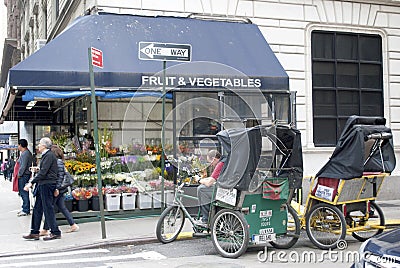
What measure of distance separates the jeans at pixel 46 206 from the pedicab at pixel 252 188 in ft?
9.67

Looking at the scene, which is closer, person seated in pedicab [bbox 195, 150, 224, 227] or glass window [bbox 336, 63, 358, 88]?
person seated in pedicab [bbox 195, 150, 224, 227]

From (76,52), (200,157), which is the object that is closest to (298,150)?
(200,157)

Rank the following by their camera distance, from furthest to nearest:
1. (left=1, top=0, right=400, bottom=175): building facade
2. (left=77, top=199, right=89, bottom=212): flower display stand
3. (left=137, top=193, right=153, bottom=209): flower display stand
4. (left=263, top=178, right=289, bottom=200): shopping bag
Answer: (left=1, top=0, right=400, bottom=175): building facade
(left=137, top=193, right=153, bottom=209): flower display stand
(left=77, top=199, right=89, bottom=212): flower display stand
(left=263, top=178, right=289, bottom=200): shopping bag

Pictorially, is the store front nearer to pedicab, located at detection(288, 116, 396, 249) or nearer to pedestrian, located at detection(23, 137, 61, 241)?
pedestrian, located at detection(23, 137, 61, 241)

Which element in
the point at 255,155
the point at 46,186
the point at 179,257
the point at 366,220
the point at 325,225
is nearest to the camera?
the point at 255,155

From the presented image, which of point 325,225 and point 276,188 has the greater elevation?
point 276,188

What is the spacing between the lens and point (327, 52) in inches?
643

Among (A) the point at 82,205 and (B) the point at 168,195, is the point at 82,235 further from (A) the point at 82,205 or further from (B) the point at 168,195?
(B) the point at 168,195

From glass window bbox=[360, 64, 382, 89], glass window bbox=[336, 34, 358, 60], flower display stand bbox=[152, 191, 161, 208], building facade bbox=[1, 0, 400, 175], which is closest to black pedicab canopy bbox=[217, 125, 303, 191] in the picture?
flower display stand bbox=[152, 191, 161, 208]

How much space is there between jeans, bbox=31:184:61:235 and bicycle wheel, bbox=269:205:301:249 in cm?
419

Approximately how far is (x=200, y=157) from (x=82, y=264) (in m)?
4.73

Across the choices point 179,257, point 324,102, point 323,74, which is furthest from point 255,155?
point 323,74

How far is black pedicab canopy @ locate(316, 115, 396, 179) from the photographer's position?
9.13m

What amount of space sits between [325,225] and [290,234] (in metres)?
0.63
